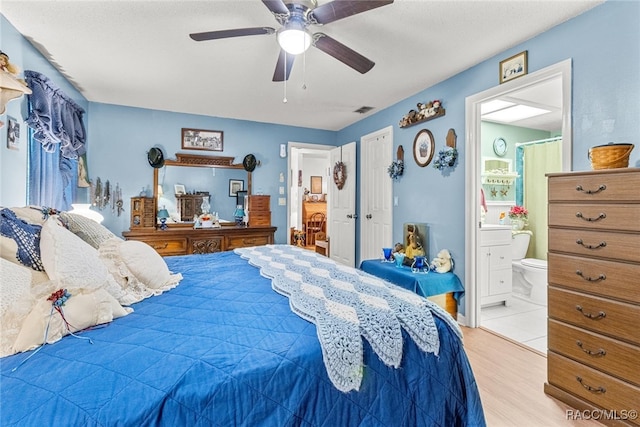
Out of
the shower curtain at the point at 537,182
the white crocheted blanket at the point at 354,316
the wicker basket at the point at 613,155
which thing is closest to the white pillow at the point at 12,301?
the white crocheted blanket at the point at 354,316

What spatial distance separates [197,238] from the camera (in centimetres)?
409

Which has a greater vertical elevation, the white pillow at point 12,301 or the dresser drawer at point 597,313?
the white pillow at point 12,301

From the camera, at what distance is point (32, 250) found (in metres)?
1.27

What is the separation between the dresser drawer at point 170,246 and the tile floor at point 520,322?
3612 mm

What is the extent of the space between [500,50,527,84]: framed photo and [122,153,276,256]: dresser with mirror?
335 centimetres

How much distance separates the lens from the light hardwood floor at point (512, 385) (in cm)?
173

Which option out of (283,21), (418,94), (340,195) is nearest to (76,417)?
(283,21)

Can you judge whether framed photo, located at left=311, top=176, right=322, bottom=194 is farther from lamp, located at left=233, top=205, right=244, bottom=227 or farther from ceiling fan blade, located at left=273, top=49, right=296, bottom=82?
ceiling fan blade, located at left=273, top=49, right=296, bottom=82

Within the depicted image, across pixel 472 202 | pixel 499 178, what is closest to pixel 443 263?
pixel 472 202

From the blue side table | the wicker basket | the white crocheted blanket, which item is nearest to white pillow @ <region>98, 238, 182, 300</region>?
the white crocheted blanket

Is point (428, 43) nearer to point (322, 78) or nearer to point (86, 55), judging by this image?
point (322, 78)

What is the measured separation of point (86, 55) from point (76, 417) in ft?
10.0

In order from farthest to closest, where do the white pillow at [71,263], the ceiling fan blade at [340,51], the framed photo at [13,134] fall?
the framed photo at [13,134]
the ceiling fan blade at [340,51]
the white pillow at [71,263]

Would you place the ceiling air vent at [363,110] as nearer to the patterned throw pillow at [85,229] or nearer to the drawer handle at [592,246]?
the drawer handle at [592,246]
